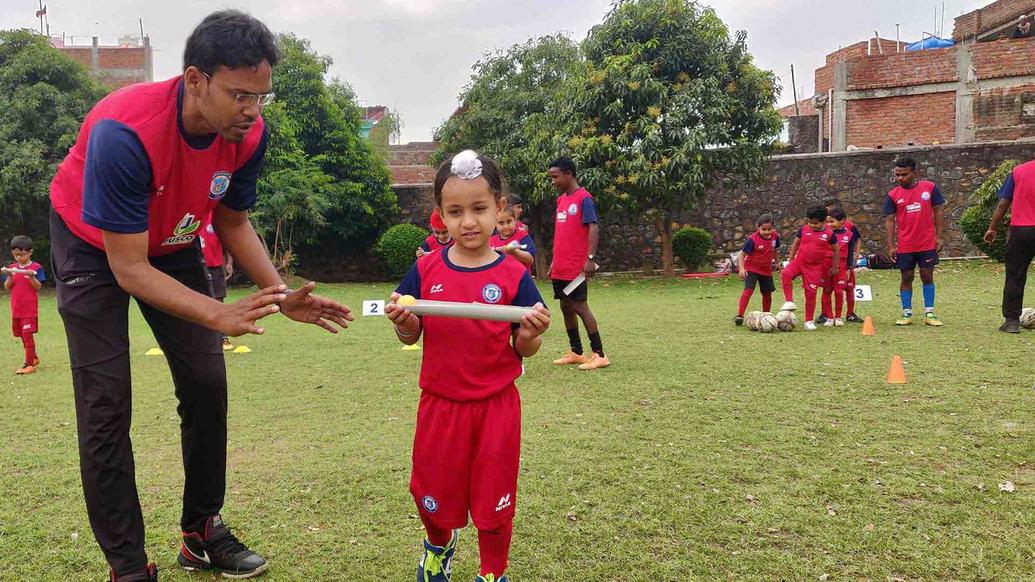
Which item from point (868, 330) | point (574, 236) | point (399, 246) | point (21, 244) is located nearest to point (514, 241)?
point (574, 236)

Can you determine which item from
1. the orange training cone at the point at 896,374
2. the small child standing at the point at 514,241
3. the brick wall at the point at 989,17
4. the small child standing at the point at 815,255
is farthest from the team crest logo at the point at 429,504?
the brick wall at the point at 989,17

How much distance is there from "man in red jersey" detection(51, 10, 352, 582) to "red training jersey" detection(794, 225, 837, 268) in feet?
28.9

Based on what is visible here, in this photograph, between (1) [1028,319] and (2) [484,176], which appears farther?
(1) [1028,319]

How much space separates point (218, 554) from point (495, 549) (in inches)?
49.9

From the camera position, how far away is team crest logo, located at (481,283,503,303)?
295 cm

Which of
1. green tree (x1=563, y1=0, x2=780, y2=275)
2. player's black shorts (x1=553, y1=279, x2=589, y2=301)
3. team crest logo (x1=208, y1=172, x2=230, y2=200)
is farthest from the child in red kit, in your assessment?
green tree (x1=563, y1=0, x2=780, y2=275)

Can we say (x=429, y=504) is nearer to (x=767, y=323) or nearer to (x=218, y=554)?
(x=218, y=554)

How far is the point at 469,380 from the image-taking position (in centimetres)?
287

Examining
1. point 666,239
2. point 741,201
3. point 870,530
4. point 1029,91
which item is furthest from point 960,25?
point 870,530

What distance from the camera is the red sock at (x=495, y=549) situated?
2.92 meters

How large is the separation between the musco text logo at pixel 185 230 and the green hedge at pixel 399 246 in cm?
1923

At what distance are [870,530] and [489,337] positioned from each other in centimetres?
206

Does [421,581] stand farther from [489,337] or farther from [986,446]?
[986,446]

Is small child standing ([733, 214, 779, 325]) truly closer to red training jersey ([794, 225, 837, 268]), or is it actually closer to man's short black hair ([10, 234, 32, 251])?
red training jersey ([794, 225, 837, 268])
